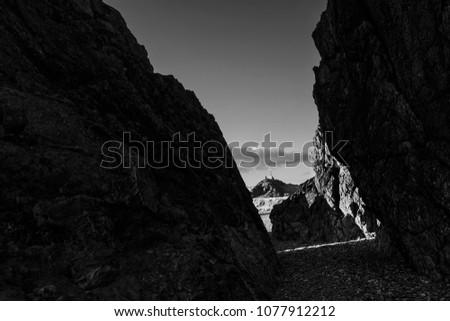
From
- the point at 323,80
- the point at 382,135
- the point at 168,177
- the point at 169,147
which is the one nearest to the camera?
the point at 168,177

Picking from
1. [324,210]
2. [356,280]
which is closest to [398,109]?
[356,280]

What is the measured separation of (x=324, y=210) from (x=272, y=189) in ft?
265

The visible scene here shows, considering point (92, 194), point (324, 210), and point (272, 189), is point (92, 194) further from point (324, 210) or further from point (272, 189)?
point (272, 189)

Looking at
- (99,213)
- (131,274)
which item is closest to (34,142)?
(99,213)

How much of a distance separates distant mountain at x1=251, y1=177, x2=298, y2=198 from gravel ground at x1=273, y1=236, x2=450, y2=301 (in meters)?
106

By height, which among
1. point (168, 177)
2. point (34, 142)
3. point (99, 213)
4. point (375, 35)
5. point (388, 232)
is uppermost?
point (375, 35)

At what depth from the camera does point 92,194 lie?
1577cm

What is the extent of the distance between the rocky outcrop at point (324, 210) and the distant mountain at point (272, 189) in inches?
2770

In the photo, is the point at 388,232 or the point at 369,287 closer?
the point at 369,287

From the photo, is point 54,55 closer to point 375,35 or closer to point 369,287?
point 375,35

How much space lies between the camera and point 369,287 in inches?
731

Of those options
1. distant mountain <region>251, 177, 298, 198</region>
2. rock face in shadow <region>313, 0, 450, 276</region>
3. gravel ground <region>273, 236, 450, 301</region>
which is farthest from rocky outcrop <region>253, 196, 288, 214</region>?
rock face in shadow <region>313, 0, 450, 276</region>

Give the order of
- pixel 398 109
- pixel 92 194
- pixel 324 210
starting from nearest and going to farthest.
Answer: pixel 92 194 → pixel 398 109 → pixel 324 210

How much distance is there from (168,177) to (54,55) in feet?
35.0
